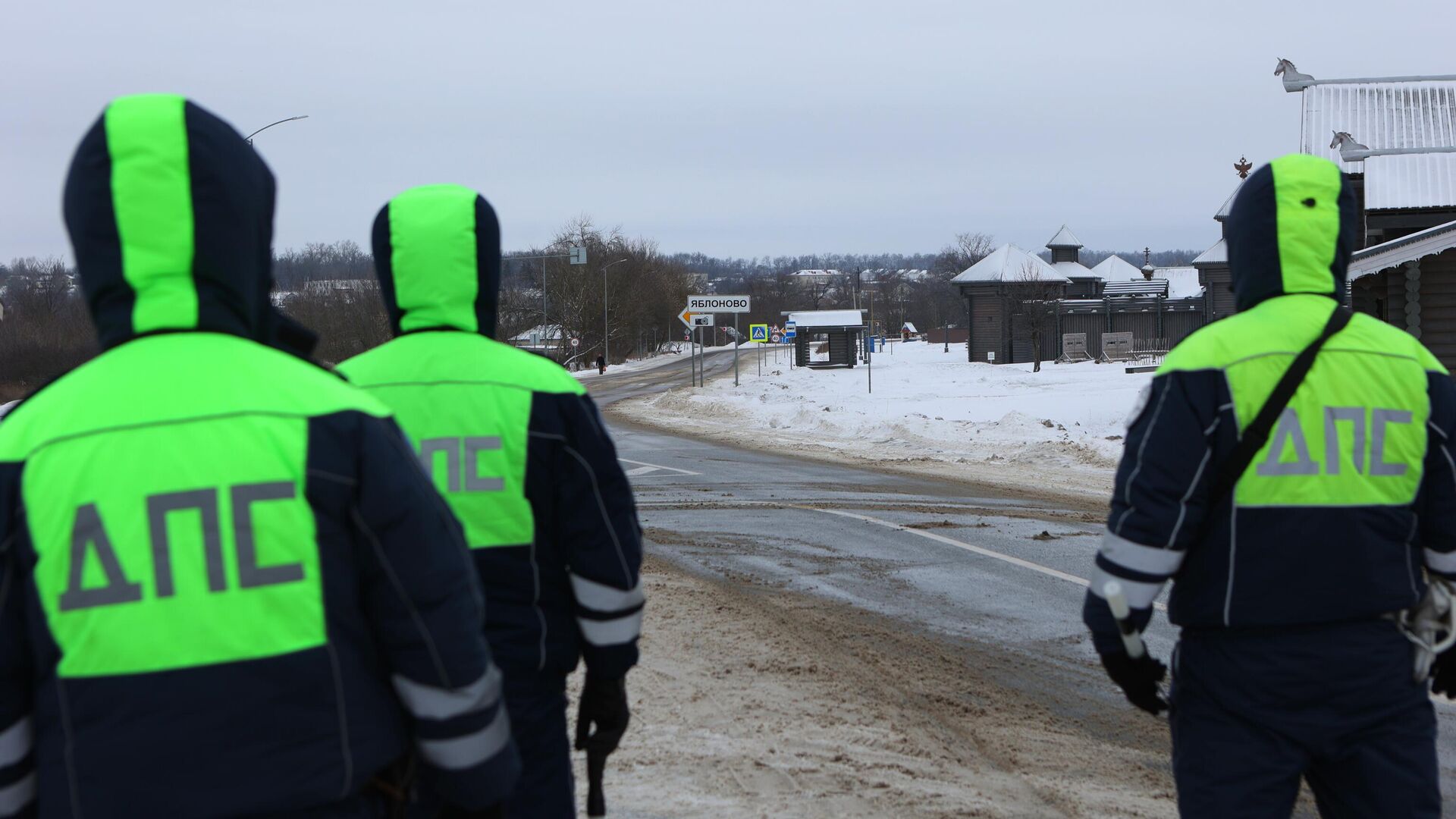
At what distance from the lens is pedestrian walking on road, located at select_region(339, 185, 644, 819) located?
3059 mm

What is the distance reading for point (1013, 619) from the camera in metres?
7.82

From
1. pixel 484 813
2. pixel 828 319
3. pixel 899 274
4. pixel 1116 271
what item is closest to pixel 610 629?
pixel 484 813

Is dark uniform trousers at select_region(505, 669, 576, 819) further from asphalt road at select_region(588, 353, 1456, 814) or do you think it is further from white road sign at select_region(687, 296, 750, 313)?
white road sign at select_region(687, 296, 750, 313)

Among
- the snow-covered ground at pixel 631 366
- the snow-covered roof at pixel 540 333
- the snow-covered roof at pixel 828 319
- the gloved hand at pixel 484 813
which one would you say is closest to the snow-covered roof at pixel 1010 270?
the snow-covered roof at pixel 828 319

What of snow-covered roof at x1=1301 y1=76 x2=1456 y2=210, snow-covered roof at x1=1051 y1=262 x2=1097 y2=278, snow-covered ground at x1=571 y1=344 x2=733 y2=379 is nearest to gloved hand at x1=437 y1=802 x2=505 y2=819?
snow-covered roof at x1=1301 y1=76 x2=1456 y2=210

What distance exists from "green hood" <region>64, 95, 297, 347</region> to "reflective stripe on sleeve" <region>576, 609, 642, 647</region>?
1.29 metres

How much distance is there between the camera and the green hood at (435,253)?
10.4 feet

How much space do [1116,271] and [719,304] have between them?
150 feet

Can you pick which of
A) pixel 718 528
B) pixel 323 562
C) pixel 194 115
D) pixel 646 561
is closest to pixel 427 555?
pixel 323 562

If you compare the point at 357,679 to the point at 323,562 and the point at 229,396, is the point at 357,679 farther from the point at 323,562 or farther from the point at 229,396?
the point at 229,396

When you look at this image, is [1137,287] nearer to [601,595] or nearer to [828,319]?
[828,319]

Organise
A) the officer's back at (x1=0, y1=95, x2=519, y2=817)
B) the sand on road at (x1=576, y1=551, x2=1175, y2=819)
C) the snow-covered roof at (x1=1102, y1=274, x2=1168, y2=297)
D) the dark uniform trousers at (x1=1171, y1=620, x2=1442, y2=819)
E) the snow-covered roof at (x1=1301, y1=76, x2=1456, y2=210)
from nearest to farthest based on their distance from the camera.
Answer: the officer's back at (x1=0, y1=95, x2=519, y2=817), the dark uniform trousers at (x1=1171, y1=620, x2=1442, y2=819), the sand on road at (x1=576, y1=551, x2=1175, y2=819), the snow-covered roof at (x1=1301, y1=76, x2=1456, y2=210), the snow-covered roof at (x1=1102, y1=274, x2=1168, y2=297)

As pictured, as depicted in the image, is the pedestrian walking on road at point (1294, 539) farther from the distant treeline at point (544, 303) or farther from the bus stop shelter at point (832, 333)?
the bus stop shelter at point (832, 333)

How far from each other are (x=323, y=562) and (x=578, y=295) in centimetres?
Answer: 7457
